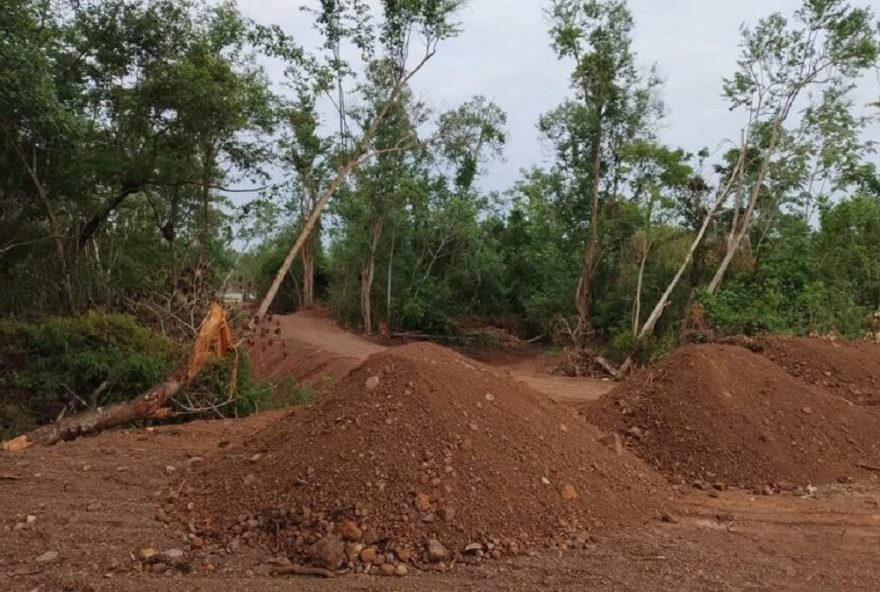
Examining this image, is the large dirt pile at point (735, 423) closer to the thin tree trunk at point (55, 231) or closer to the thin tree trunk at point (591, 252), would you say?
the thin tree trunk at point (55, 231)

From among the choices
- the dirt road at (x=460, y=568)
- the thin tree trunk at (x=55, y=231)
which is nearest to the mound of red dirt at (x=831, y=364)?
the dirt road at (x=460, y=568)

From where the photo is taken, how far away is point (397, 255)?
65.9 ft

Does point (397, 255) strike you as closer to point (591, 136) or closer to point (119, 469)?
point (591, 136)

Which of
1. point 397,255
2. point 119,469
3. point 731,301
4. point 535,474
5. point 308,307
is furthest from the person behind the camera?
point 308,307

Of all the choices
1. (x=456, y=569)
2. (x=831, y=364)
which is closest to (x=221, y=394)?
(x=456, y=569)

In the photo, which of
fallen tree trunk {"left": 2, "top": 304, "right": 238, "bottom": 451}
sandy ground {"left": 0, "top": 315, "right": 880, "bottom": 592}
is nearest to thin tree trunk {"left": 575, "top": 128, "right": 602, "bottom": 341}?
fallen tree trunk {"left": 2, "top": 304, "right": 238, "bottom": 451}

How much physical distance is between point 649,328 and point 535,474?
1160 centimetres

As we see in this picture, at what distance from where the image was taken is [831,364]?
769cm

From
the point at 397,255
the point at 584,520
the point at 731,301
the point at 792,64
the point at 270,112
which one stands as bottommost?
the point at 584,520

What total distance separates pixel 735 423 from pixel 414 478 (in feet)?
10.5

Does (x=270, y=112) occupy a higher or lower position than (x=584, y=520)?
higher

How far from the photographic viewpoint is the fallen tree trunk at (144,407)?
18.7ft

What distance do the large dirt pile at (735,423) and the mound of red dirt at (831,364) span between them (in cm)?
84

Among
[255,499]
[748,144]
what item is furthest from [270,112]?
[748,144]
